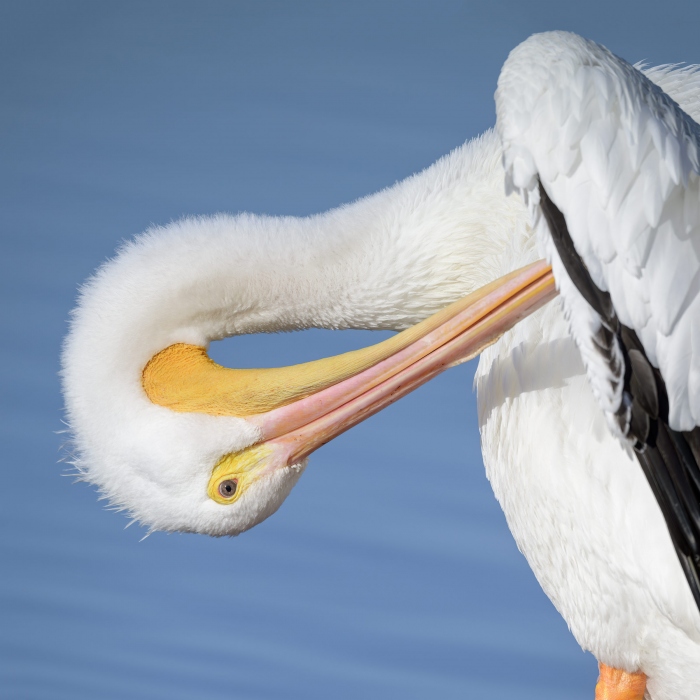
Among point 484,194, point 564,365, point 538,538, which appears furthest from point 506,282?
point 538,538

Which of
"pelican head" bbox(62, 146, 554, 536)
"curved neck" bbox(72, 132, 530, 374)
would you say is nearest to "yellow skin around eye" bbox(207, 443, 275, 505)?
"pelican head" bbox(62, 146, 554, 536)

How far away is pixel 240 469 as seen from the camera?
2645mm

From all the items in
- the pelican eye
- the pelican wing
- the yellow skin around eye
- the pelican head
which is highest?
the pelican head

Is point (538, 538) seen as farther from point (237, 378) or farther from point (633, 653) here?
point (237, 378)

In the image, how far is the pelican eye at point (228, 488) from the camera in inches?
103

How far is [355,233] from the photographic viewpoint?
2805 millimetres

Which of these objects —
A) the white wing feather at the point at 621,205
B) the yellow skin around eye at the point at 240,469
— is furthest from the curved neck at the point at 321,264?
the white wing feather at the point at 621,205

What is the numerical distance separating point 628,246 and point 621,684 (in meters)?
1.40

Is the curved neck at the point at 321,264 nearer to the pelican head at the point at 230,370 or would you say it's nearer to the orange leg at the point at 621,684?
the pelican head at the point at 230,370

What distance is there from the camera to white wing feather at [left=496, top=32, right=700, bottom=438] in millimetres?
1883

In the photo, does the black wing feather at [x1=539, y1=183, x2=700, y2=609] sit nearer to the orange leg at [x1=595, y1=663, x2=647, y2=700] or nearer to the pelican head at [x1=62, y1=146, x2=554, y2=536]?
the pelican head at [x1=62, y1=146, x2=554, y2=536]

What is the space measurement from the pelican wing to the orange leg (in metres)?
0.86

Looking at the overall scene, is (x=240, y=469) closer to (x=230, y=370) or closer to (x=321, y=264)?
(x=230, y=370)

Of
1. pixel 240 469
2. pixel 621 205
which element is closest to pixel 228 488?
pixel 240 469
